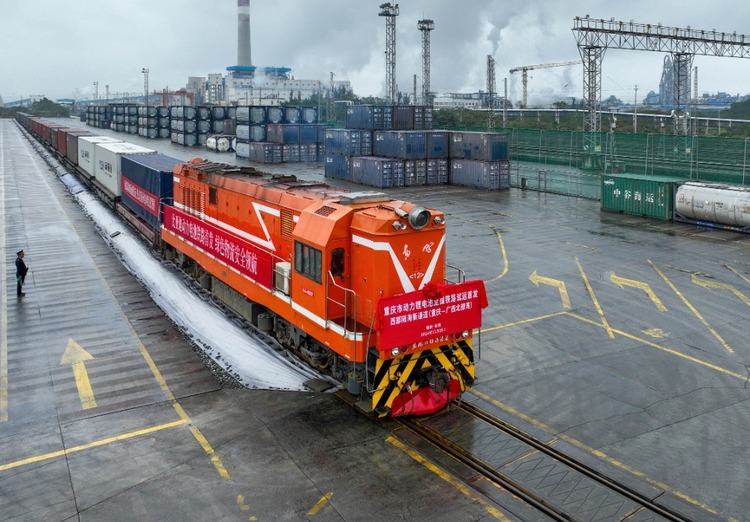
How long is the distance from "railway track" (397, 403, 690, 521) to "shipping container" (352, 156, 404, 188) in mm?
41945

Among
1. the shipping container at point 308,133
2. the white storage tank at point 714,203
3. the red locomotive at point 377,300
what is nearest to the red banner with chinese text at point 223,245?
the red locomotive at point 377,300

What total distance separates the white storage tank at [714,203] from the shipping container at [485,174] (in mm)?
17684

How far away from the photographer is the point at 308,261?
1400cm

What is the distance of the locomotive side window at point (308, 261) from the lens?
1356 centimetres

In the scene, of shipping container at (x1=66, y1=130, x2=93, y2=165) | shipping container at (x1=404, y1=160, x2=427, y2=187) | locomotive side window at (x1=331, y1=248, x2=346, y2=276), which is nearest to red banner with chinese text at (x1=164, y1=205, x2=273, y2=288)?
locomotive side window at (x1=331, y1=248, x2=346, y2=276)

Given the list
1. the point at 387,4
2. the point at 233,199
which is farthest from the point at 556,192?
the point at 387,4

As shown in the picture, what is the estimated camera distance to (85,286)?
23.9 metres

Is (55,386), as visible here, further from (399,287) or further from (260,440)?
(399,287)

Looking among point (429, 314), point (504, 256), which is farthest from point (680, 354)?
point (504, 256)

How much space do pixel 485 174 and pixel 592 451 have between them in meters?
42.1

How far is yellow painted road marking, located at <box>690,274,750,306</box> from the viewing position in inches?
879

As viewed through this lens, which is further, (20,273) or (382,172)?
(382,172)

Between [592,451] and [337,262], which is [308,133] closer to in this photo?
[337,262]

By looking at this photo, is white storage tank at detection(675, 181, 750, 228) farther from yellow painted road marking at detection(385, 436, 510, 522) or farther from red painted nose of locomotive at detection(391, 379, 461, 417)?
yellow painted road marking at detection(385, 436, 510, 522)
